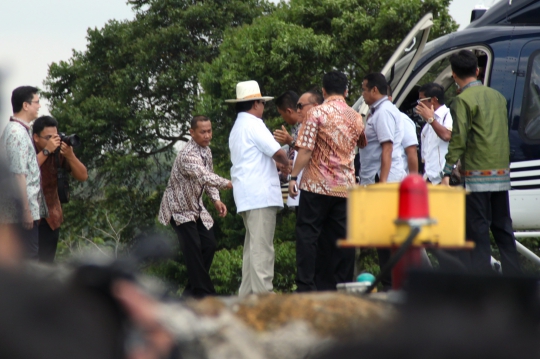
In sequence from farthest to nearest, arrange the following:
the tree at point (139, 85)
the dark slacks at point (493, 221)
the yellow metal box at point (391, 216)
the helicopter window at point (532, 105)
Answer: the tree at point (139, 85) < the helicopter window at point (532, 105) < the dark slacks at point (493, 221) < the yellow metal box at point (391, 216)

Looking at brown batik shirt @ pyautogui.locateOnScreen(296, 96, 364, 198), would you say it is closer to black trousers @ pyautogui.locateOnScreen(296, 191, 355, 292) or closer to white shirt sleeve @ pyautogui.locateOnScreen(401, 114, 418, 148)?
black trousers @ pyautogui.locateOnScreen(296, 191, 355, 292)

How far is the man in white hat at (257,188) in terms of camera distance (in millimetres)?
6680

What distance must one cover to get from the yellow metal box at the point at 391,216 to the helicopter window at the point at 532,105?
6.08 metres

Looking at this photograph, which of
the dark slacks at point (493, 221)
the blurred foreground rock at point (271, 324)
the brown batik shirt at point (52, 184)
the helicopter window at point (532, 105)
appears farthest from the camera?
the helicopter window at point (532, 105)

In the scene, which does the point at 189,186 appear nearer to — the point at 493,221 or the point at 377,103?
the point at 377,103

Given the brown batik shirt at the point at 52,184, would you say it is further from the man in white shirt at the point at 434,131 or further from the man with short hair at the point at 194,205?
the man in white shirt at the point at 434,131

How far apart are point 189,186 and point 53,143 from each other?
1.40 meters

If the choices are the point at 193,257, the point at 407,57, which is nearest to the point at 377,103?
the point at 407,57

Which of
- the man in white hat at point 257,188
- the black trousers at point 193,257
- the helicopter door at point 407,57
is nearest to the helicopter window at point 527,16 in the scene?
the helicopter door at point 407,57

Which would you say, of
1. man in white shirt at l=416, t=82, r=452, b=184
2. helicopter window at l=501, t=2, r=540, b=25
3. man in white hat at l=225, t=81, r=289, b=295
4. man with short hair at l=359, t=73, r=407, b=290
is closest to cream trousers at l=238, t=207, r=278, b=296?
man in white hat at l=225, t=81, r=289, b=295

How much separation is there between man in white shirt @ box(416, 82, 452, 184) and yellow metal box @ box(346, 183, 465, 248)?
4.92 metres

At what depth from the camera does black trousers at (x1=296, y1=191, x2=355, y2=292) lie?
619 cm

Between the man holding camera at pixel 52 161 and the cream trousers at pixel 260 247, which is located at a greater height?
the man holding camera at pixel 52 161

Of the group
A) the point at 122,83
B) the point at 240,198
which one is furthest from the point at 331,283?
the point at 122,83
